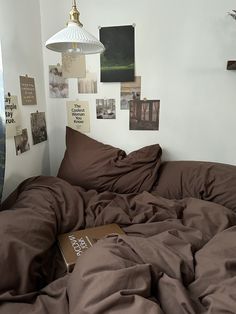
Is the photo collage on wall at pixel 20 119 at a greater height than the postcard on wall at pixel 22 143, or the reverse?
the photo collage on wall at pixel 20 119

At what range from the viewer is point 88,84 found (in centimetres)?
195

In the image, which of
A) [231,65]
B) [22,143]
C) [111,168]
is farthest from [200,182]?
[22,143]

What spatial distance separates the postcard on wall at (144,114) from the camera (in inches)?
74.5

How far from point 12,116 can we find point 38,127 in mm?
327

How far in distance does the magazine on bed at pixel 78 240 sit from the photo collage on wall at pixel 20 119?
739 millimetres

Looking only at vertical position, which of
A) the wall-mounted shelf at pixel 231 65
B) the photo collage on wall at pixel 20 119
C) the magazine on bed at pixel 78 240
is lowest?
the magazine on bed at pixel 78 240

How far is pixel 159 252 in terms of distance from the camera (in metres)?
0.96

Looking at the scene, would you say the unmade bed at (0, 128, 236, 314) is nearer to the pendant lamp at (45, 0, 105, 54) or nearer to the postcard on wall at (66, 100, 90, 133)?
the postcard on wall at (66, 100, 90, 133)

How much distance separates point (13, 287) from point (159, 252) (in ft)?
1.72

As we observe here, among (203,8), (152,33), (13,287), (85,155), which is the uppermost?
(203,8)

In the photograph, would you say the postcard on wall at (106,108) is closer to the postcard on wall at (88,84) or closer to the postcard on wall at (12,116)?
the postcard on wall at (88,84)

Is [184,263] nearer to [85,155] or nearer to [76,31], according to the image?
[76,31]

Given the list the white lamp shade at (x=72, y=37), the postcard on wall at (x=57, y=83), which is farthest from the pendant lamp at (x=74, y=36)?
the postcard on wall at (x=57, y=83)

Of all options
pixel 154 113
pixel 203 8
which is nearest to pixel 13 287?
pixel 154 113
